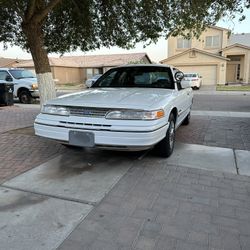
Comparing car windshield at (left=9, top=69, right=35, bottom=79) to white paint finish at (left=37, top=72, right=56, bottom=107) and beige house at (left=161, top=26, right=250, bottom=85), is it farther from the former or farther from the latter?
beige house at (left=161, top=26, right=250, bottom=85)

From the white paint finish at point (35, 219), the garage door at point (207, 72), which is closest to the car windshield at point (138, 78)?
the white paint finish at point (35, 219)

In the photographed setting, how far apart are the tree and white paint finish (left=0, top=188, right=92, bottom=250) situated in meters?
4.00

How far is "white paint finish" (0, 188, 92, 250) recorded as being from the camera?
2.65 m

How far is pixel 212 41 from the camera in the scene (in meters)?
33.4

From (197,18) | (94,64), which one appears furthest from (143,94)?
(94,64)

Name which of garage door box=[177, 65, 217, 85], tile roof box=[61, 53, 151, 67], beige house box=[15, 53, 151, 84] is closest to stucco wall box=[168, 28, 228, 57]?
garage door box=[177, 65, 217, 85]

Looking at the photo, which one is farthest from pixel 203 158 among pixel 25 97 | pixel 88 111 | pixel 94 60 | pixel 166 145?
pixel 94 60

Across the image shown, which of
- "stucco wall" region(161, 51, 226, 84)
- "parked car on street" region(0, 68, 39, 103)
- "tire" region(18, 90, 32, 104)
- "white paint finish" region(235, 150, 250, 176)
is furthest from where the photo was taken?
"stucco wall" region(161, 51, 226, 84)

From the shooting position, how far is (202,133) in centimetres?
707

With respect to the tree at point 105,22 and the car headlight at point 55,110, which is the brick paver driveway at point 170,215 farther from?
the tree at point 105,22

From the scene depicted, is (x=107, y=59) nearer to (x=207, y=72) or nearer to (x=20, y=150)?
(x=207, y=72)

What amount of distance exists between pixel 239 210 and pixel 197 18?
6523 millimetres

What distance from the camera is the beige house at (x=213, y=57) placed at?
→ 3072cm

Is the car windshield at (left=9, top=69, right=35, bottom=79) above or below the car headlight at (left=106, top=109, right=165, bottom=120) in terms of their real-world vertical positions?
above
